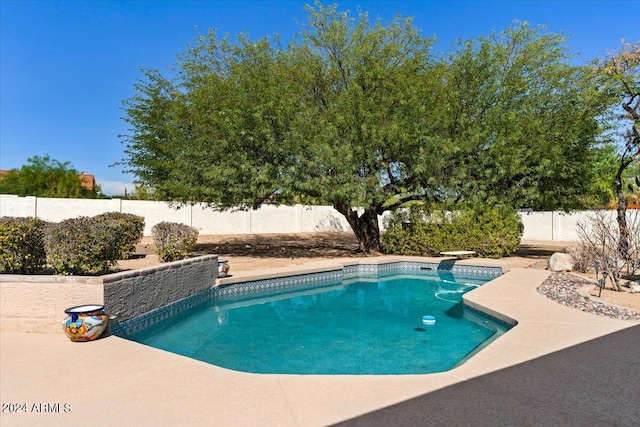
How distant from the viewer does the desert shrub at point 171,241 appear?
8.82 m

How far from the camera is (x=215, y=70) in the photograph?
1507 cm

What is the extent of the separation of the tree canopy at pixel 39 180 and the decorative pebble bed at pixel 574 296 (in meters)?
37.7

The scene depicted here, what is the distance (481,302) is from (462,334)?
2.49 ft

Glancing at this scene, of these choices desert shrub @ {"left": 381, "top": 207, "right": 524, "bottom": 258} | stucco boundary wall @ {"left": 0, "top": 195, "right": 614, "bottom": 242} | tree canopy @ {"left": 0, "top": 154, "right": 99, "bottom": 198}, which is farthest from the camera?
tree canopy @ {"left": 0, "top": 154, "right": 99, "bottom": 198}

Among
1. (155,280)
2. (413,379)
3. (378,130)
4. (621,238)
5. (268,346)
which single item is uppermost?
(378,130)

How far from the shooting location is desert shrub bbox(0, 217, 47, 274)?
19.7 ft

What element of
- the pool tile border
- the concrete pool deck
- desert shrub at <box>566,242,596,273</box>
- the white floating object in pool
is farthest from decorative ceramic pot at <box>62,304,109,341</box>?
desert shrub at <box>566,242,596,273</box>

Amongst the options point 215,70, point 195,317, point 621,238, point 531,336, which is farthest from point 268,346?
point 215,70

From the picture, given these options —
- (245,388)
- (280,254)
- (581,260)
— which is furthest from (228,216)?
(245,388)

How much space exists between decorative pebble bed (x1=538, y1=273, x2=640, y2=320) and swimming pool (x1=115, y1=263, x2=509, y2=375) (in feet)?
5.24

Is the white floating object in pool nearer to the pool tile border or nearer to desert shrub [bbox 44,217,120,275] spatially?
the pool tile border

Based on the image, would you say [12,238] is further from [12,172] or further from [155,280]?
[12,172]

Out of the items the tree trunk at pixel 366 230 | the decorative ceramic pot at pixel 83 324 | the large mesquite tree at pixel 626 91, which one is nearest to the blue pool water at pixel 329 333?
the decorative ceramic pot at pixel 83 324

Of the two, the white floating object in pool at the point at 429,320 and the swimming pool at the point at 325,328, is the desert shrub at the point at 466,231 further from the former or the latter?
the white floating object in pool at the point at 429,320
